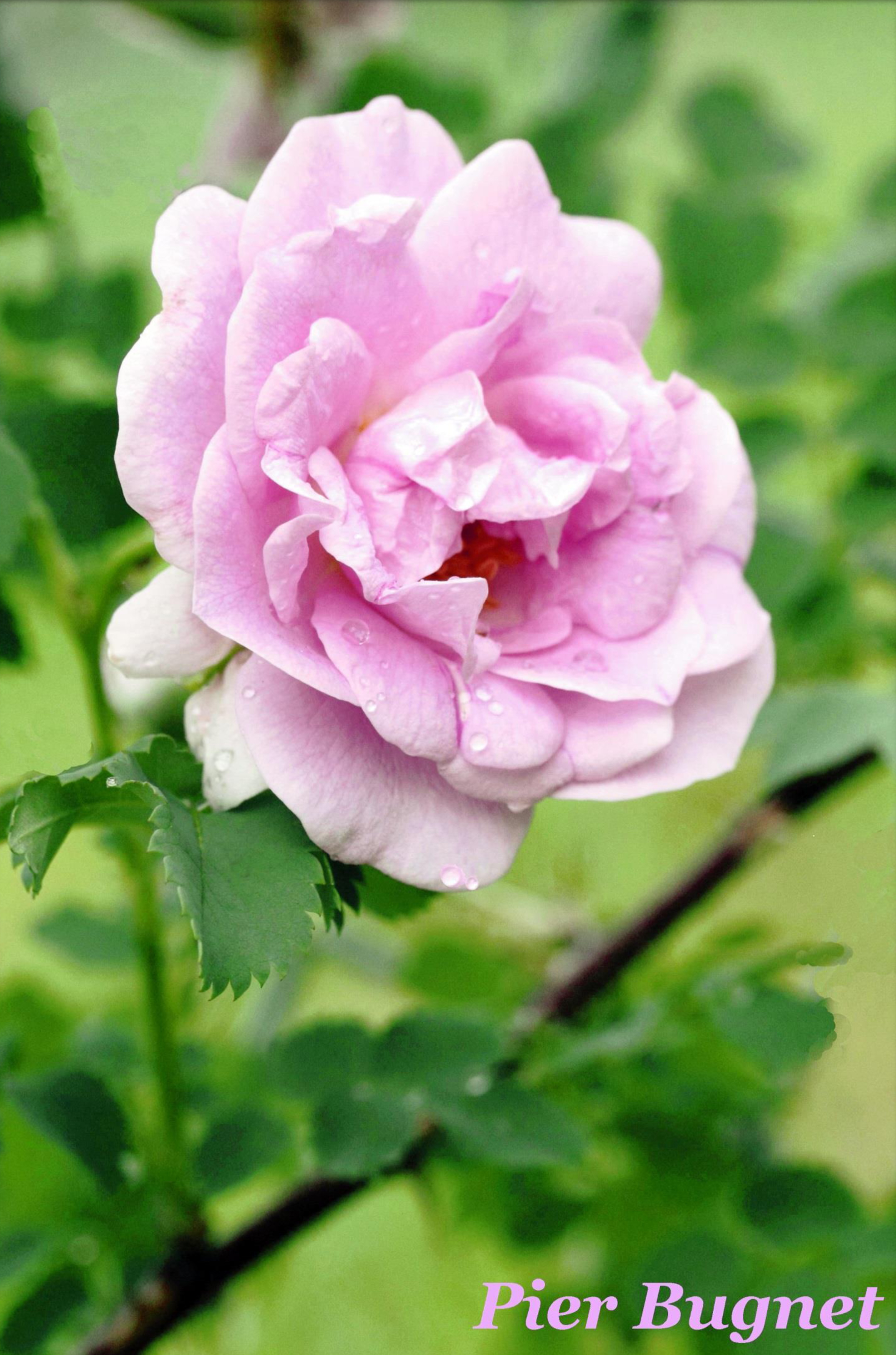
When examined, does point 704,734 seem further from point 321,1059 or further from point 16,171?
point 16,171

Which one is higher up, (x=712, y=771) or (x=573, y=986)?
(x=712, y=771)

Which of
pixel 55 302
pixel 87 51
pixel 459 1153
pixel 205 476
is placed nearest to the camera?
pixel 205 476

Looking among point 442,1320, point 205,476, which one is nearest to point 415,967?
point 442,1320

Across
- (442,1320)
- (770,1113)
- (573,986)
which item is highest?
(573,986)

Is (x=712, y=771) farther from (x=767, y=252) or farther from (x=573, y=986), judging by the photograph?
(x=767, y=252)

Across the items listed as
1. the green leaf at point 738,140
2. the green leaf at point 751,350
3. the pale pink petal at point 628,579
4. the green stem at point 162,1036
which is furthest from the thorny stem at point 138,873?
the green leaf at point 738,140

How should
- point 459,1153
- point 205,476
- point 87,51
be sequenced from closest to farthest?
point 205,476
point 459,1153
point 87,51

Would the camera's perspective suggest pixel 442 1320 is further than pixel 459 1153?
Yes
